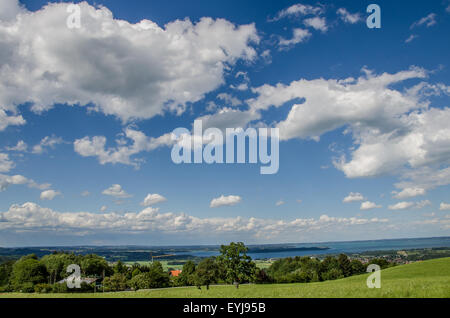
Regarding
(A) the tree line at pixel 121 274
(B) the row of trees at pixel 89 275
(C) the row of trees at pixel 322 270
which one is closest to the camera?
(B) the row of trees at pixel 89 275

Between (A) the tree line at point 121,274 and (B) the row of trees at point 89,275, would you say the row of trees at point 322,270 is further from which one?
(B) the row of trees at point 89,275

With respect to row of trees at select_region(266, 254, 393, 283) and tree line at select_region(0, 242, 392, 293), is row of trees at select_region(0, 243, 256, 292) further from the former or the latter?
row of trees at select_region(266, 254, 393, 283)

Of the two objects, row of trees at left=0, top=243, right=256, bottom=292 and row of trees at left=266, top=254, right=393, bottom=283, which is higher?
row of trees at left=0, top=243, right=256, bottom=292

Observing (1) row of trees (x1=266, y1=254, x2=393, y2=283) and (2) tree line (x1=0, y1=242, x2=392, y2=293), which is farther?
(1) row of trees (x1=266, y1=254, x2=393, y2=283)

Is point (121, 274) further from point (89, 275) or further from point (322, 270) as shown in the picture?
point (322, 270)

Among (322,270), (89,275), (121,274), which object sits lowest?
(89,275)

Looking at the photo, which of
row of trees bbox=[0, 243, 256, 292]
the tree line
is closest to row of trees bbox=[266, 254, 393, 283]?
the tree line

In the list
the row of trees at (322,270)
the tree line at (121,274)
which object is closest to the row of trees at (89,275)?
the tree line at (121,274)

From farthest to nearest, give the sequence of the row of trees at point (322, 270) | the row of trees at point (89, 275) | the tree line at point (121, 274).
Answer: the row of trees at point (322, 270) < the tree line at point (121, 274) < the row of trees at point (89, 275)

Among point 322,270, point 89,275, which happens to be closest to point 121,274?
point 89,275
